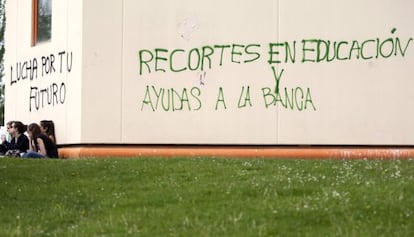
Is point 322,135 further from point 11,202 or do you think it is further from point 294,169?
point 11,202

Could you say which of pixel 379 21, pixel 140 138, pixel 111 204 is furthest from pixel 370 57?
pixel 111 204

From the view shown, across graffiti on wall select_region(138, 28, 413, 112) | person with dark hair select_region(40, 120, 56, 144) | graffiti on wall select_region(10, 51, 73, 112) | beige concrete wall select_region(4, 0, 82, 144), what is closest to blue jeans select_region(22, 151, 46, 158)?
beige concrete wall select_region(4, 0, 82, 144)

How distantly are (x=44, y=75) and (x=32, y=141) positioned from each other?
6.25 ft

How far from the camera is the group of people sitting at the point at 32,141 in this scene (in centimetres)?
1759

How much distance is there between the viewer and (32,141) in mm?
17828

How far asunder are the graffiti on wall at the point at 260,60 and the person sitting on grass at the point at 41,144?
6.24 feet

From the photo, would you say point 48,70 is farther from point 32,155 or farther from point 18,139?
point 32,155

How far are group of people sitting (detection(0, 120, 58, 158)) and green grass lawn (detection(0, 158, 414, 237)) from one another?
4.19 meters

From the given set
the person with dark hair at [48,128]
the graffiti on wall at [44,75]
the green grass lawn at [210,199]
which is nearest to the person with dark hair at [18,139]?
the person with dark hair at [48,128]

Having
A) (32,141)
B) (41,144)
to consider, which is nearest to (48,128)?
(32,141)

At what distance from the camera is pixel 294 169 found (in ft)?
40.2

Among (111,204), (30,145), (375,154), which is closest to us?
(111,204)

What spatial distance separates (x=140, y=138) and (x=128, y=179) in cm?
540

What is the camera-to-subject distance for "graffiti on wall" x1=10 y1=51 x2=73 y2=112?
60.1 feet
